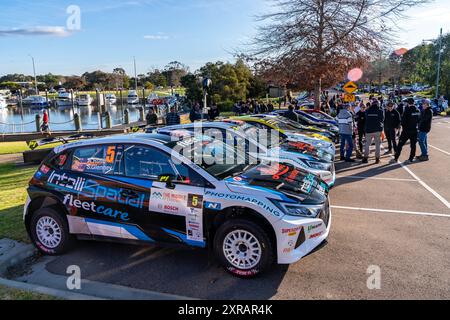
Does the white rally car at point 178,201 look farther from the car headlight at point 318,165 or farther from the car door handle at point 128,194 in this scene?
the car headlight at point 318,165

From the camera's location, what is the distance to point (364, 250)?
509cm

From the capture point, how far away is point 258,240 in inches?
166

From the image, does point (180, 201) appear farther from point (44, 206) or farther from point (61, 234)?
point (44, 206)

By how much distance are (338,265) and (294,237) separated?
912 mm

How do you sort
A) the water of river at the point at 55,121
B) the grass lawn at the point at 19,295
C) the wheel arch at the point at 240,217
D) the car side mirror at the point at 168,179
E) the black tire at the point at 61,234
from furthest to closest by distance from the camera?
the water of river at the point at 55,121, the black tire at the point at 61,234, the car side mirror at the point at 168,179, the wheel arch at the point at 240,217, the grass lawn at the point at 19,295

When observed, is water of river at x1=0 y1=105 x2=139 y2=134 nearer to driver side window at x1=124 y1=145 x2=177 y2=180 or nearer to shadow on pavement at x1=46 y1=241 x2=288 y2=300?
shadow on pavement at x1=46 y1=241 x2=288 y2=300

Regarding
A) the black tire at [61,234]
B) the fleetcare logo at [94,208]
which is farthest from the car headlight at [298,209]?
the black tire at [61,234]

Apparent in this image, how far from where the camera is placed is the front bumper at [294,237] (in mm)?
4164

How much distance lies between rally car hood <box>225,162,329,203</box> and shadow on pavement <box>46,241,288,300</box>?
0.96 metres

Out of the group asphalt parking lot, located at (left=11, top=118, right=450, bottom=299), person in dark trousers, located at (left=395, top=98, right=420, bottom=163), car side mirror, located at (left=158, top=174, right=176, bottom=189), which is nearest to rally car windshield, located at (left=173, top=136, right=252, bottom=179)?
car side mirror, located at (left=158, top=174, right=176, bottom=189)

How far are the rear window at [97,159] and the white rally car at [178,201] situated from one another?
14 millimetres

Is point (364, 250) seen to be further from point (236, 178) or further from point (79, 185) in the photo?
point (79, 185)

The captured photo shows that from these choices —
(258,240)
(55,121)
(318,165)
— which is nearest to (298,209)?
(258,240)
